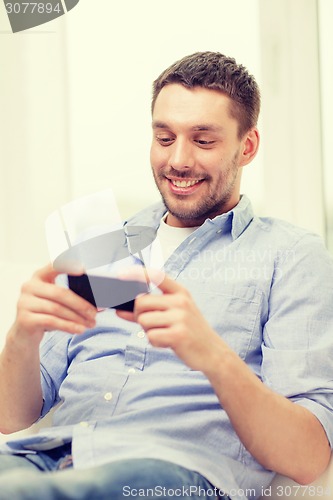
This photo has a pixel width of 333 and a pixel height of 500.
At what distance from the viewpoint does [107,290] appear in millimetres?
919

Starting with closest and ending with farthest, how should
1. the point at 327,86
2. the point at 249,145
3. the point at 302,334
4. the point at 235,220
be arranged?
the point at 302,334, the point at 235,220, the point at 249,145, the point at 327,86

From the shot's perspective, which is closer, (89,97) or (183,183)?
(183,183)

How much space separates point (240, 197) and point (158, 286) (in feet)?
1.78

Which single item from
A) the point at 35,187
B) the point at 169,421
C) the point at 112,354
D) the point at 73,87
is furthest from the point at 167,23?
the point at 169,421

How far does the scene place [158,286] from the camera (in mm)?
882

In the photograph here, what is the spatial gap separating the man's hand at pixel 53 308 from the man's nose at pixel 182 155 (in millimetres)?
423

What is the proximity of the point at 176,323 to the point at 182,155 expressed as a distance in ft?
1.67

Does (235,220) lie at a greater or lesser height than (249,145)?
lesser

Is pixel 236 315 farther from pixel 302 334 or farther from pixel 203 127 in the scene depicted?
pixel 203 127

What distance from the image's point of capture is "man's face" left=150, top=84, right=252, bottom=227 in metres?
1.29

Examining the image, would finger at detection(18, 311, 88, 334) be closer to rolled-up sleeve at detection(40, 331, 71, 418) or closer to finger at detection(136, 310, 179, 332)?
finger at detection(136, 310, 179, 332)
